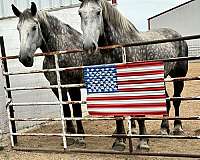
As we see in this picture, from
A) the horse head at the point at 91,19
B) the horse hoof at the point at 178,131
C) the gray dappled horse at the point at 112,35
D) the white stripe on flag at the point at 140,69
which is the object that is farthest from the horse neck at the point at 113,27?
the horse hoof at the point at 178,131

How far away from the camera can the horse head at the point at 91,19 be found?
16.7 feet

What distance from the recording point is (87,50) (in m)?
4.98

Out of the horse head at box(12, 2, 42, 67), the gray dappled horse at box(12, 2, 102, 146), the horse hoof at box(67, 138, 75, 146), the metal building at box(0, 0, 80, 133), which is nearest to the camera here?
the horse head at box(12, 2, 42, 67)

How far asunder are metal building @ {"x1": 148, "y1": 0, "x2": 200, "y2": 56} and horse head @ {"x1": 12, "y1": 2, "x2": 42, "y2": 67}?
106 ft

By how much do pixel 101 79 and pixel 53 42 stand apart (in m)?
1.40

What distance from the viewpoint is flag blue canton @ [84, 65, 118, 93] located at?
5.29 meters

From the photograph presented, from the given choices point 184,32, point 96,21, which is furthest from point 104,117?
point 184,32

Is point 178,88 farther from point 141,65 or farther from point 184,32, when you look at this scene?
point 184,32

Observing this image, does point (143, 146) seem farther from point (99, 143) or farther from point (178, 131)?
point (178, 131)

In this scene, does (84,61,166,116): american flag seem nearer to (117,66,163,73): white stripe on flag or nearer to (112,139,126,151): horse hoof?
(117,66,163,73): white stripe on flag

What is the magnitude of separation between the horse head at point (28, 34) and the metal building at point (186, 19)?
3240 cm

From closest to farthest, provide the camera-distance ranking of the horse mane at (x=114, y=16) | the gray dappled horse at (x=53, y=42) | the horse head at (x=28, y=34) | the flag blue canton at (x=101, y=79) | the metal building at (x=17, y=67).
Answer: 1. the flag blue canton at (x=101, y=79)
2. the horse mane at (x=114, y=16)
3. the horse head at (x=28, y=34)
4. the gray dappled horse at (x=53, y=42)
5. the metal building at (x=17, y=67)

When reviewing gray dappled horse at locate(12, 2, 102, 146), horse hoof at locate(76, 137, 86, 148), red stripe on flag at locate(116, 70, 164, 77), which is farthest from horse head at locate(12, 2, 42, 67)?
horse hoof at locate(76, 137, 86, 148)

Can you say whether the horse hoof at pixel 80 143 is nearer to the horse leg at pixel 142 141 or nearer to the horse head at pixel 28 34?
the horse leg at pixel 142 141
